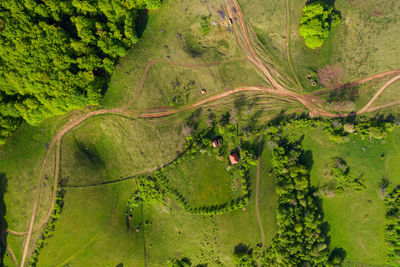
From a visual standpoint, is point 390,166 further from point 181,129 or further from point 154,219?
point 154,219

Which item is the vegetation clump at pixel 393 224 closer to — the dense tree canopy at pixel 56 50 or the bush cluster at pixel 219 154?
the bush cluster at pixel 219 154

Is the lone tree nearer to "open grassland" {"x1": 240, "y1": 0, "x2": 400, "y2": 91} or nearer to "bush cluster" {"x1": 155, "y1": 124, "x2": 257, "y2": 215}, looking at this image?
"open grassland" {"x1": 240, "y1": 0, "x2": 400, "y2": 91}

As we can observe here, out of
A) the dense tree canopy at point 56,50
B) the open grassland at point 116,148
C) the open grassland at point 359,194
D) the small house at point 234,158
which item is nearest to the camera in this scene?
the dense tree canopy at point 56,50

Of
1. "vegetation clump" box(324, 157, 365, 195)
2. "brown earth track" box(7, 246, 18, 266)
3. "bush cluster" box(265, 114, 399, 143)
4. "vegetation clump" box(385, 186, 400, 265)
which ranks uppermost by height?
"bush cluster" box(265, 114, 399, 143)

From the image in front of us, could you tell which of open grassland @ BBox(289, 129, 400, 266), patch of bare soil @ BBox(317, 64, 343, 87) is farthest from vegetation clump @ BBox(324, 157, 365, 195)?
patch of bare soil @ BBox(317, 64, 343, 87)

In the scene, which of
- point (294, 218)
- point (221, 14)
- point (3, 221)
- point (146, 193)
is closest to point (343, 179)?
point (294, 218)

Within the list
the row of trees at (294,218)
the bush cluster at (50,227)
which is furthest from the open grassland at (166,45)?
the row of trees at (294,218)

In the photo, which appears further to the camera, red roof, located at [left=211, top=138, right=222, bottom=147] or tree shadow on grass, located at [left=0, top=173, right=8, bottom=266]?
tree shadow on grass, located at [left=0, top=173, right=8, bottom=266]
